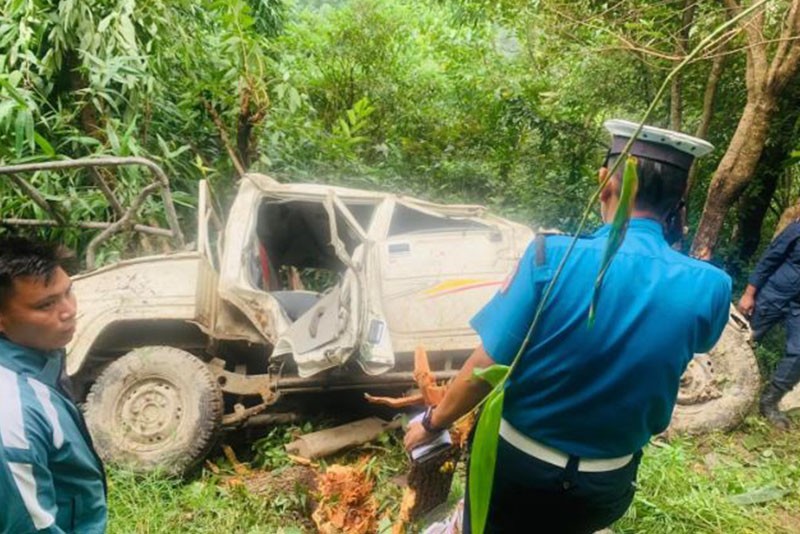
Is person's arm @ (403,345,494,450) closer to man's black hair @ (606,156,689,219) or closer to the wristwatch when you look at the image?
the wristwatch

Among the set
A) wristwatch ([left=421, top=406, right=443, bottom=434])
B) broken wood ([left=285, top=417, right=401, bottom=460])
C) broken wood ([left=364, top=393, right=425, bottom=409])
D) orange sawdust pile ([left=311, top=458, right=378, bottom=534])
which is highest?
wristwatch ([left=421, top=406, right=443, bottom=434])

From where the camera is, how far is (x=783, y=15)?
4961 mm

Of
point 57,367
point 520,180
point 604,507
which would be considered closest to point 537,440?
point 604,507

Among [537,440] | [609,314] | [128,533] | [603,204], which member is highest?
[603,204]

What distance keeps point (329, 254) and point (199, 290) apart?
1.72 meters

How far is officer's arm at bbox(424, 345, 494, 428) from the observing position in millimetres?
1394

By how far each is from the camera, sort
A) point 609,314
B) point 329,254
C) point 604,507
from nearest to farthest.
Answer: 1. point 609,314
2. point 604,507
3. point 329,254

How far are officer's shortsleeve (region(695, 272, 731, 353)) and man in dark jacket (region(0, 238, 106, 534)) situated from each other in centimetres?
154

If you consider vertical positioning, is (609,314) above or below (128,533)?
above

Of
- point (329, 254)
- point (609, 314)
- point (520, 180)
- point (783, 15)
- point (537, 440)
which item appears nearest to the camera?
point (609, 314)

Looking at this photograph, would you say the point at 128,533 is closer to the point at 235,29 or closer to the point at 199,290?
the point at 199,290

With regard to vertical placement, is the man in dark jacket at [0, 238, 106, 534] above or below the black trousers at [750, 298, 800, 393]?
above

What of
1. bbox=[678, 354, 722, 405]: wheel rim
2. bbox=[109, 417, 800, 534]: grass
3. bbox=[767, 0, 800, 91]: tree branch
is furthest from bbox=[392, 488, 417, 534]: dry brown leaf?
bbox=[767, 0, 800, 91]: tree branch

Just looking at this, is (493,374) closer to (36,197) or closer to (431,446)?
(431,446)
